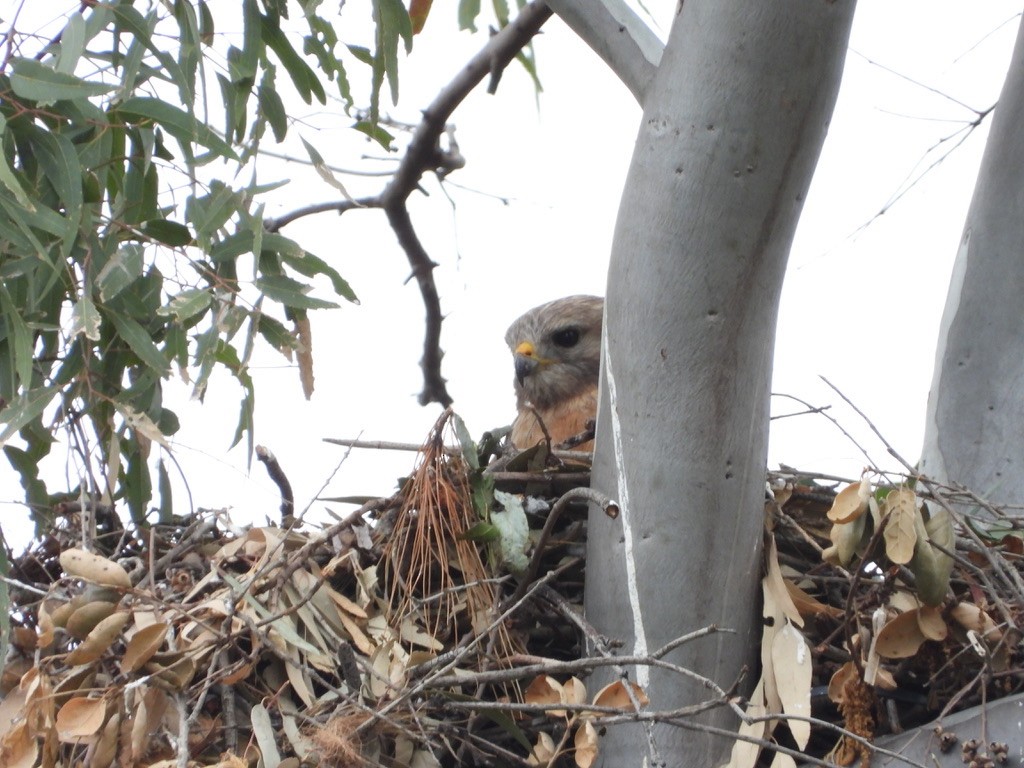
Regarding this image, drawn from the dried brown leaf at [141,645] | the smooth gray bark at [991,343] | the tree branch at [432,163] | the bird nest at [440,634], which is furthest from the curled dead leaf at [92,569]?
the smooth gray bark at [991,343]

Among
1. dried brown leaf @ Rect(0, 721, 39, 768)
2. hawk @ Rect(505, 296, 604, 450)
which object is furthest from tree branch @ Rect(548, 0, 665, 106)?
hawk @ Rect(505, 296, 604, 450)

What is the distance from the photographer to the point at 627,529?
2516 mm

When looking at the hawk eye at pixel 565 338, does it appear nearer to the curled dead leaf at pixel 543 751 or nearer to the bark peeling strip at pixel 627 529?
the bark peeling strip at pixel 627 529

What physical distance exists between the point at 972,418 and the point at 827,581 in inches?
34.3

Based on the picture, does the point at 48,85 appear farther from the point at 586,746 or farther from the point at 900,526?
the point at 900,526

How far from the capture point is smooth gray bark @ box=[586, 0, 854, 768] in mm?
2420

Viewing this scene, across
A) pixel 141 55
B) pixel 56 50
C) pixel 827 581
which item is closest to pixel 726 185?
pixel 827 581

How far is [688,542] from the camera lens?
253cm

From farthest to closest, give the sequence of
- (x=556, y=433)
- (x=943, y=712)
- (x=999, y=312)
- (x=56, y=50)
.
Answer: (x=556, y=433) → (x=999, y=312) → (x=56, y=50) → (x=943, y=712)

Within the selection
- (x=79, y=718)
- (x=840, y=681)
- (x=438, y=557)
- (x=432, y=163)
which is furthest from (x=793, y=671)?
(x=432, y=163)

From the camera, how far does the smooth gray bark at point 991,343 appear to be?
339 cm

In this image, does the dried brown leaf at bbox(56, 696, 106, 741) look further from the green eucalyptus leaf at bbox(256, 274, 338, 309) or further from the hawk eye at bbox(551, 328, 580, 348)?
the hawk eye at bbox(551, 328, 580, 348)

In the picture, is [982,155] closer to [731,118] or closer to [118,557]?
[731,118]

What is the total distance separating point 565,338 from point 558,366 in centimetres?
12
